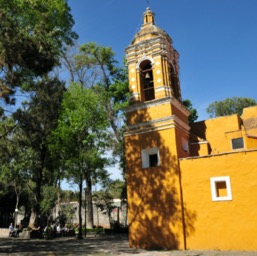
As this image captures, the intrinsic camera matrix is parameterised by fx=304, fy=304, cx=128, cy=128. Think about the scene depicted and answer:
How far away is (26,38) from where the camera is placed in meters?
11.8

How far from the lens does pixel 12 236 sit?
886 inches

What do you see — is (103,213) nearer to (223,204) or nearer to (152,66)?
(152,66)

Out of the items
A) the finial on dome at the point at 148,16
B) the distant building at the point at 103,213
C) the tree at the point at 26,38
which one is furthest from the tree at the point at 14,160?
the finial on dome at the point at 148,16

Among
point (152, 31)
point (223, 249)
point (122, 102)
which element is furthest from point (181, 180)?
point (122, 102)

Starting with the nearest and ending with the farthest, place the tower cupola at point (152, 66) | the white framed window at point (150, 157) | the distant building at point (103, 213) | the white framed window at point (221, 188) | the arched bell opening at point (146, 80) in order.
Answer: the white framed window at point (221, 188) < the white framed window at point (150, 157) < the tower cupola at point (152, 66) < the arched bell opening at point (146, 80) < the distant building at point (103, 213)

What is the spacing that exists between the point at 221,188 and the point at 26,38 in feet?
32.4

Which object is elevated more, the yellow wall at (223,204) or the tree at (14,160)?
the tree at (14,160)

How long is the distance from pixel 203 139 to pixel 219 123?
145cm

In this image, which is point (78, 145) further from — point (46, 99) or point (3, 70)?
point (3, 70)

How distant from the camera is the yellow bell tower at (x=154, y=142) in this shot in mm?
13141

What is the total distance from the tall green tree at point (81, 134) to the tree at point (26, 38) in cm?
544

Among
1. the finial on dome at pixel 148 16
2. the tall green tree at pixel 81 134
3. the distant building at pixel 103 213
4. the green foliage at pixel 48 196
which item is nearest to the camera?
the finial on dome at pixel 148 16

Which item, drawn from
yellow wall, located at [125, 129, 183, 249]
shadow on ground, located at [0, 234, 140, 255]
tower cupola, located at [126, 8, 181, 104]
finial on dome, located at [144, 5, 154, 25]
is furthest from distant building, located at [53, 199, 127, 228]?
finial on dome, located at [144, 5, 154, 25]

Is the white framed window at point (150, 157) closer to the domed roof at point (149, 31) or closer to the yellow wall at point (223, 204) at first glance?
the yellow wall at point (223, 204)
